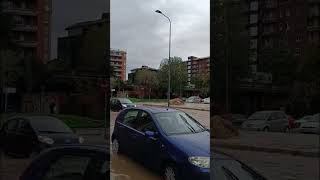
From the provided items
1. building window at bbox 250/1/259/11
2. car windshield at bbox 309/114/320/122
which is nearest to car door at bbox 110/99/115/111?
building window at bbox 250/1/259/11

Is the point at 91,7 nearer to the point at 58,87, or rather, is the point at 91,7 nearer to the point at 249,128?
the point at 58,87

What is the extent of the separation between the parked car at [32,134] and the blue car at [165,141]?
24.1 inches

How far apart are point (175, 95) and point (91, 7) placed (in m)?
1.52

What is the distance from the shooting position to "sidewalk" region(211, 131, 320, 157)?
509cm

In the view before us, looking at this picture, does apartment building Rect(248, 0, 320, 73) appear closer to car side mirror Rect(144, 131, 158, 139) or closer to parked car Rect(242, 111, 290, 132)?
parked car Rect(242, 111, 290, 132)

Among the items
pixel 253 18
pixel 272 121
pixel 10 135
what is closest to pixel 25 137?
pixel 10 135

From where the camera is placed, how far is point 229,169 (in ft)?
17.5

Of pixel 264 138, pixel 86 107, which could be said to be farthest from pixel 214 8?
pixel 86 107

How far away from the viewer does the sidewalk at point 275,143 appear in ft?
16.7

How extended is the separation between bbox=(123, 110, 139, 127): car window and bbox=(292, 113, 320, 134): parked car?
76.5 inches

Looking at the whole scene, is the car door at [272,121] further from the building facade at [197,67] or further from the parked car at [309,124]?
the building facade at [197,67]

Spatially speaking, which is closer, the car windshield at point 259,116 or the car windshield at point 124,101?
the car windshield at point 259,116

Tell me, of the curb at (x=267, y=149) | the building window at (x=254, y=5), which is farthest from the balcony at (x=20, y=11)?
the curb at (x=267, y=149)

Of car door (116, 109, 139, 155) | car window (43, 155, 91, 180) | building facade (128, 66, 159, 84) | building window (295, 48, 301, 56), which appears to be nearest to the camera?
car window (43, 155, 91, 180)
